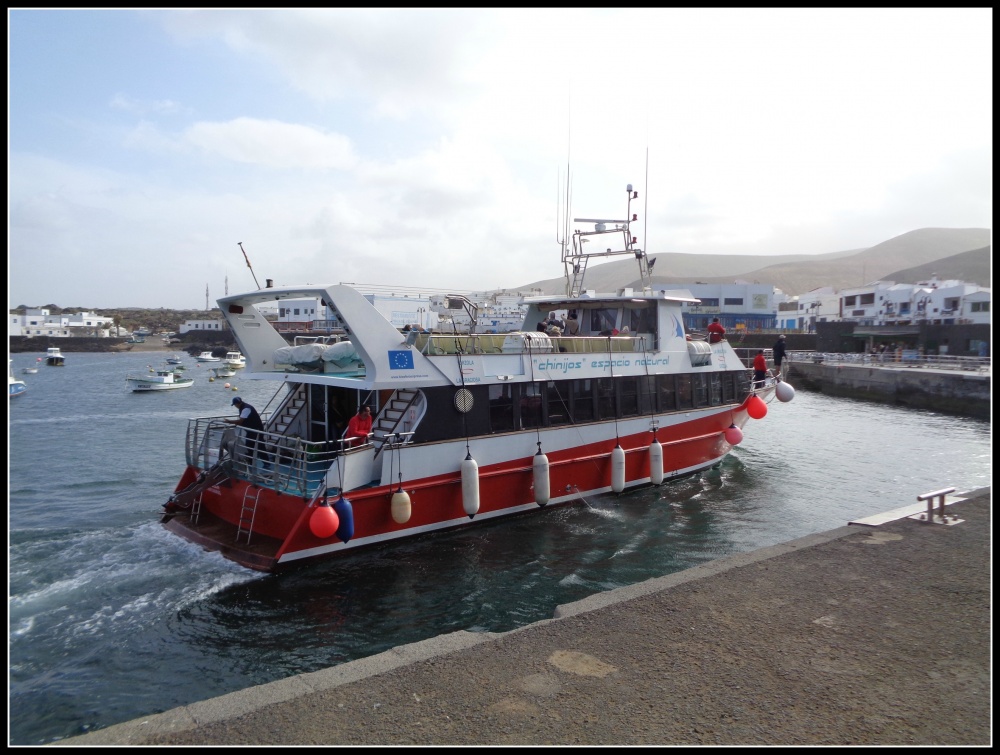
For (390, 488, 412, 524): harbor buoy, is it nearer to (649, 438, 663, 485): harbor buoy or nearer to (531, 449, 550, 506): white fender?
(531, 449, 550, 506): white fender

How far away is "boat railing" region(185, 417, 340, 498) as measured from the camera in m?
9.62

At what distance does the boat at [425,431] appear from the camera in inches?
391

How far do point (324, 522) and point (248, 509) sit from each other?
6.35ft

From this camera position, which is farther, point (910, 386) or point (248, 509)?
point (910, 386)

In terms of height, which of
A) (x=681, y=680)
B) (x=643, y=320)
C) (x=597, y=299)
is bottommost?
(x=681, y=680)

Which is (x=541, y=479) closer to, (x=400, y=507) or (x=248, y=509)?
(x=400, y=507)

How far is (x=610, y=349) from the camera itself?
44.5 ft

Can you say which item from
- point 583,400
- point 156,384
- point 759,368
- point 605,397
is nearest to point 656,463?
point 605,397

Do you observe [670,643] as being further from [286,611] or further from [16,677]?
[16,677]

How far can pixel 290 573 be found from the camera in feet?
31.3

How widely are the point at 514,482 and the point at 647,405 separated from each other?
4.04m

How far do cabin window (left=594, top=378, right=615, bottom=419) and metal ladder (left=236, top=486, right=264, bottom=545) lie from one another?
6.85m

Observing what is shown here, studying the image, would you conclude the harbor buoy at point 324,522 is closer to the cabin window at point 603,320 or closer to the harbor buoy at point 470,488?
the harbor buoy at point 470,488

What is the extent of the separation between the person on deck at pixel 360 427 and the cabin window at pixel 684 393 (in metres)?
7.97
